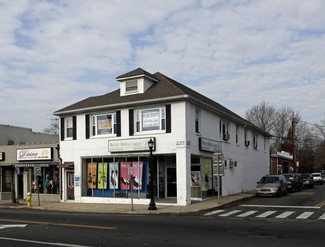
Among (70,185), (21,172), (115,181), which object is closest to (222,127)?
(115,181)

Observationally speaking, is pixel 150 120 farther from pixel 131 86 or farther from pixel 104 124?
pixel 104 124

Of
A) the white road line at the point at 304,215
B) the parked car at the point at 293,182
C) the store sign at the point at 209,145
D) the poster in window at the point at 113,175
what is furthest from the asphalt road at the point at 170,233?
the parked car at the point at 293,182

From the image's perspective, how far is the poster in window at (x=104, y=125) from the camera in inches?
992

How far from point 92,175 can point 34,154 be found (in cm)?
612

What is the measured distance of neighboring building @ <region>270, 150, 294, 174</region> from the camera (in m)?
46.8

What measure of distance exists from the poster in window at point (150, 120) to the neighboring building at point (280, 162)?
1053 inches

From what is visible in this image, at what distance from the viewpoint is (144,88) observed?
24.8m

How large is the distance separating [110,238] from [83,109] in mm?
15890

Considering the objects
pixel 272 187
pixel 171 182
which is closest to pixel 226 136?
pixel 272 187

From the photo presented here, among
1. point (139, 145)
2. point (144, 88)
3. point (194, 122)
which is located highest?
point (144, 88)

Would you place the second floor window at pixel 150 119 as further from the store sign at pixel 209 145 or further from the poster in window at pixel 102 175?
the poster in window at pixel 102 175

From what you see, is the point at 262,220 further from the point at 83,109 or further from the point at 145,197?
the point at 83,109

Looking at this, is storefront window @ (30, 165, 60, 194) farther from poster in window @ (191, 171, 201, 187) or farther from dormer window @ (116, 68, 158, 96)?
poster in window @ (191, 171, 201, 187)

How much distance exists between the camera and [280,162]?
5134cm
